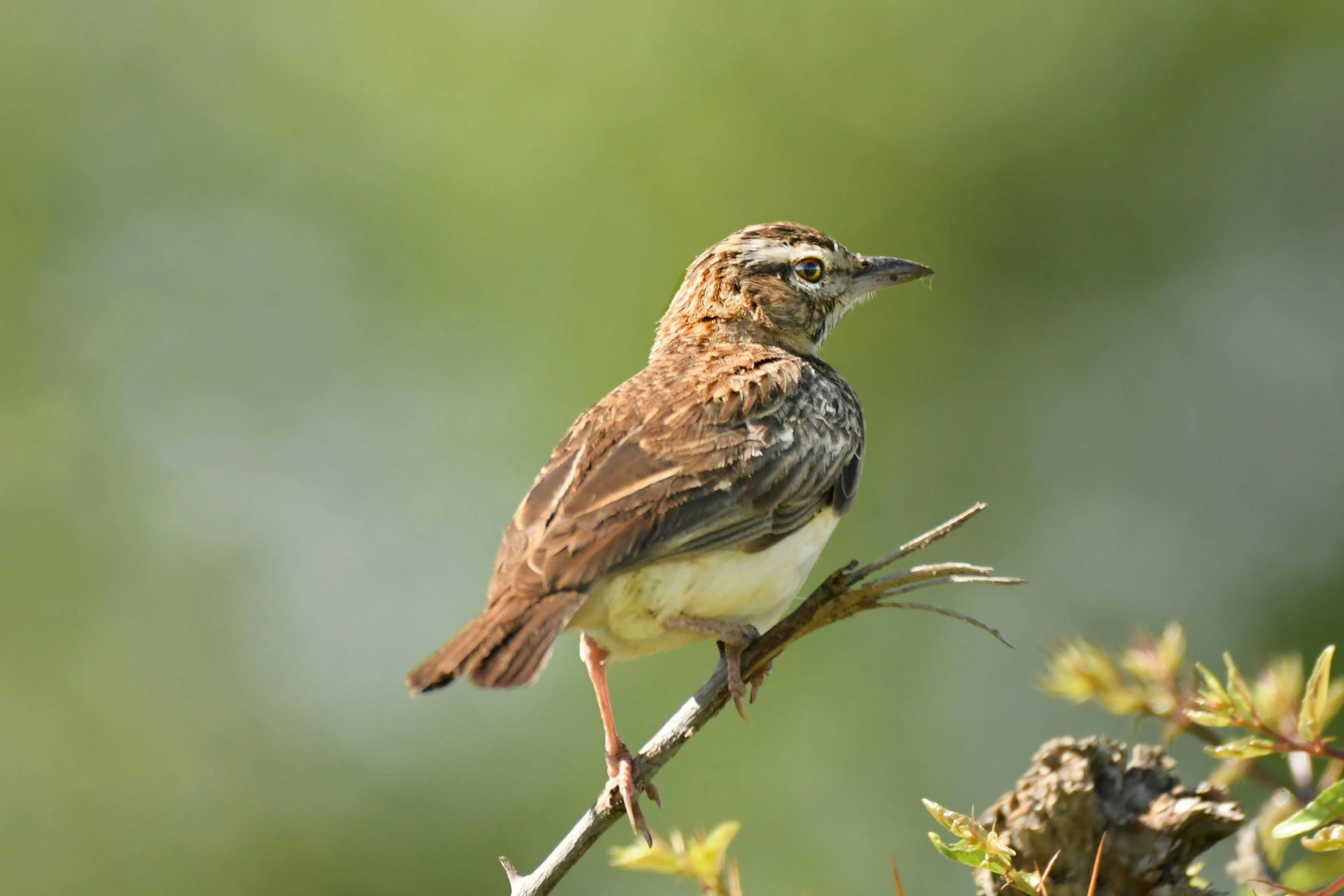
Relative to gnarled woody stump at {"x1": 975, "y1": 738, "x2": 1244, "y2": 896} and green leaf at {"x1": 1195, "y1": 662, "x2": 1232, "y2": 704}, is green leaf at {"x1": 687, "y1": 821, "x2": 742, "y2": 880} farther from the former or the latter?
green leaf at {"x1": 1195, "y1": 662, "x2": 1232, "y2": 704}

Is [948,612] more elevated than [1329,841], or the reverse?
[948,612]

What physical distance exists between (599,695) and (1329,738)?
292 cm

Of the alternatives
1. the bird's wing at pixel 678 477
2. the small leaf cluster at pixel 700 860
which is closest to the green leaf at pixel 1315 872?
the small leaf cluster at pixel 700 860

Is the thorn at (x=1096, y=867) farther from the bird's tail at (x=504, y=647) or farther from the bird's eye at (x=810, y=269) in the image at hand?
the bird's eye at (x=810, y=269)

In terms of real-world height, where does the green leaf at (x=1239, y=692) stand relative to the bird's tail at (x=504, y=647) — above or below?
below

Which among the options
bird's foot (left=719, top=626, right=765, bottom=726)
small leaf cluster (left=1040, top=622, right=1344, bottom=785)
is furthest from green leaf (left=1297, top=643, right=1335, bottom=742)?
bird's foot (left=719, top=626, right=765, bottom=726)

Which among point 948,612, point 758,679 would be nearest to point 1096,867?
point 948,612

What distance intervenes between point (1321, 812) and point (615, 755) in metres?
2.47

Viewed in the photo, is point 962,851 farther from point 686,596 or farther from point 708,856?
point 686,596

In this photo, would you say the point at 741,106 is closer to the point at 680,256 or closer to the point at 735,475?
the point at 680,256

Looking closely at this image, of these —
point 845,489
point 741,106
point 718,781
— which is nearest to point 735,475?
point 845,489

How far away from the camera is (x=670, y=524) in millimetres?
5102

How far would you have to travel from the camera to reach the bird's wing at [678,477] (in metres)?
4.95

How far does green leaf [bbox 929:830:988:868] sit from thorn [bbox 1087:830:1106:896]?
0.78ft
